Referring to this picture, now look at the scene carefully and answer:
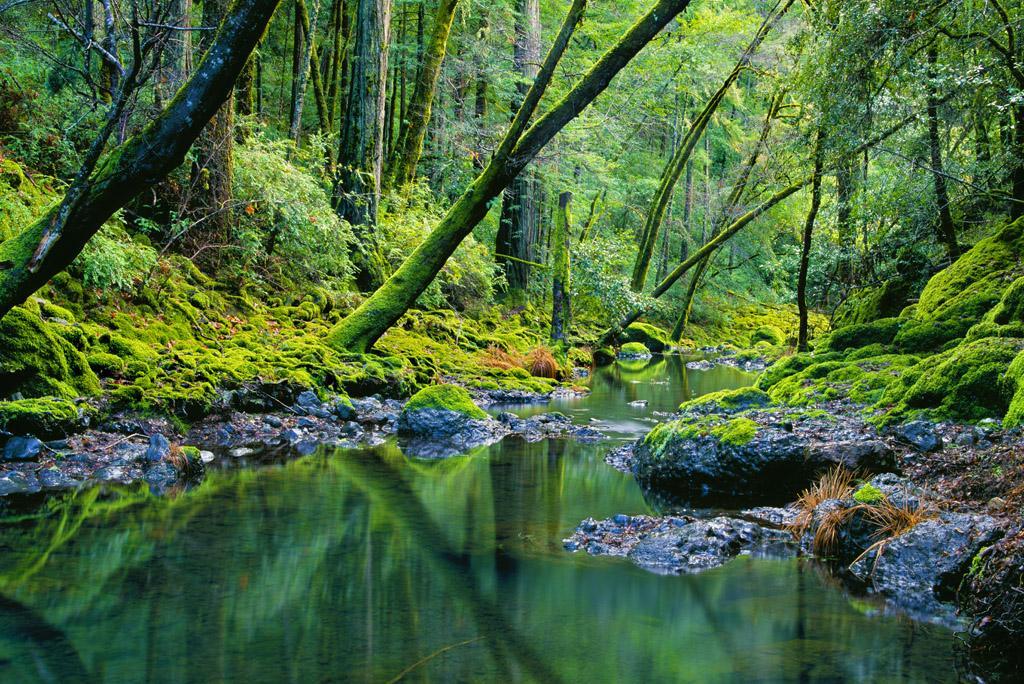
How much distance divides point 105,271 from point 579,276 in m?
12.1

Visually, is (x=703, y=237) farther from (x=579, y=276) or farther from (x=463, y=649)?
(x=463, y=649)

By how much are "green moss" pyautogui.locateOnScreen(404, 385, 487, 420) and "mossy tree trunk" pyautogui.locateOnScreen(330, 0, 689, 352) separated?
6.96 ft

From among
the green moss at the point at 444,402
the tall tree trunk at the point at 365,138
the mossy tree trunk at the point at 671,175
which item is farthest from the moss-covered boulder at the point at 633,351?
the green moss at the point at 444,402

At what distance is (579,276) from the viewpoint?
19.4 metres

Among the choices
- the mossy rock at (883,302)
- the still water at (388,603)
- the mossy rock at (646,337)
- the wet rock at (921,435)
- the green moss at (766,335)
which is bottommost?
the still water at (388,603)

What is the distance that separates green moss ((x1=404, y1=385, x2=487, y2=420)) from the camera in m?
10.3

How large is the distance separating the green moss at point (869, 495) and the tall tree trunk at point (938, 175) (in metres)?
6.66

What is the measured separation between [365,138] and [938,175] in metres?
10.1

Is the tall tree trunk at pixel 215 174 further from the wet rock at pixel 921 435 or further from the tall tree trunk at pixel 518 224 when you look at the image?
the wet rock at pixel 921 435

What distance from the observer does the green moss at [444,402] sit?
33.7 ft

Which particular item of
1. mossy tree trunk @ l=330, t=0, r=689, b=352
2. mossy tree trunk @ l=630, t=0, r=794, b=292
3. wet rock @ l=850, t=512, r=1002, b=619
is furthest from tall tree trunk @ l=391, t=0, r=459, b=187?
wet rock @ l=850, t=512, r=1002, b=619

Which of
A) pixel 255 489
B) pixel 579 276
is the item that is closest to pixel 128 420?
pixel 255 489

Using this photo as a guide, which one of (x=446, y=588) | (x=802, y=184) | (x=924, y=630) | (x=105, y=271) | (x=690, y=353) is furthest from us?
(x=690, y=353)

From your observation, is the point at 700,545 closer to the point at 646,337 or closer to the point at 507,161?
the point at 507,161
